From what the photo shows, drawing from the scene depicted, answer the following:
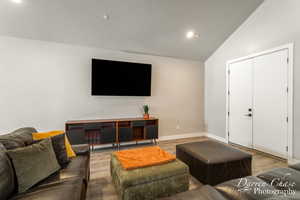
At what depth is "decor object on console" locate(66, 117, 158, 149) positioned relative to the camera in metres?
2.96

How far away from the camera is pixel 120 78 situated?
3541mm

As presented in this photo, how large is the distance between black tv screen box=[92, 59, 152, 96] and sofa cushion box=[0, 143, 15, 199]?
7.64 ft

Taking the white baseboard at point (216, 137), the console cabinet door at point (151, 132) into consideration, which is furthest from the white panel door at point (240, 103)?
the console cabinet door at point (151, 132)

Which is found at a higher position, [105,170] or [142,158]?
[142,158]

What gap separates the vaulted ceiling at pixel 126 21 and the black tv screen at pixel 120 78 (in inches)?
18.9

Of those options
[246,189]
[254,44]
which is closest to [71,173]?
[246,189]

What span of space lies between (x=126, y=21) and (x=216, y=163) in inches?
123

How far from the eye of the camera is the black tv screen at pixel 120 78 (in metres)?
3.35

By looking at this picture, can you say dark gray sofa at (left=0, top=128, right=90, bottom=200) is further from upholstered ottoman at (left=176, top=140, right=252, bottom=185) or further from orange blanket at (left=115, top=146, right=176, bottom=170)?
upholstered ottoman at (left=176, top=140, right=252, bottom=185)

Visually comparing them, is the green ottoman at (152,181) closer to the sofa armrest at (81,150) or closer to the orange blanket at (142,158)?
the orange blanket at (142,158)

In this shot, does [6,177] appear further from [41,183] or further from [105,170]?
[105,170]

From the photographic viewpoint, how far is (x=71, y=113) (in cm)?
331

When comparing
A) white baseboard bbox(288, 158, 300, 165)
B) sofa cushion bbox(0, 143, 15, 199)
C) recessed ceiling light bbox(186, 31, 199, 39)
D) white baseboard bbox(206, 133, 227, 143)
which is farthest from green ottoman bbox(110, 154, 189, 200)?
recessed ceiling light bbox(186, 31, 199, 39)

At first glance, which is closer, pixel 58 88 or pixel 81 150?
pixel 81 150
